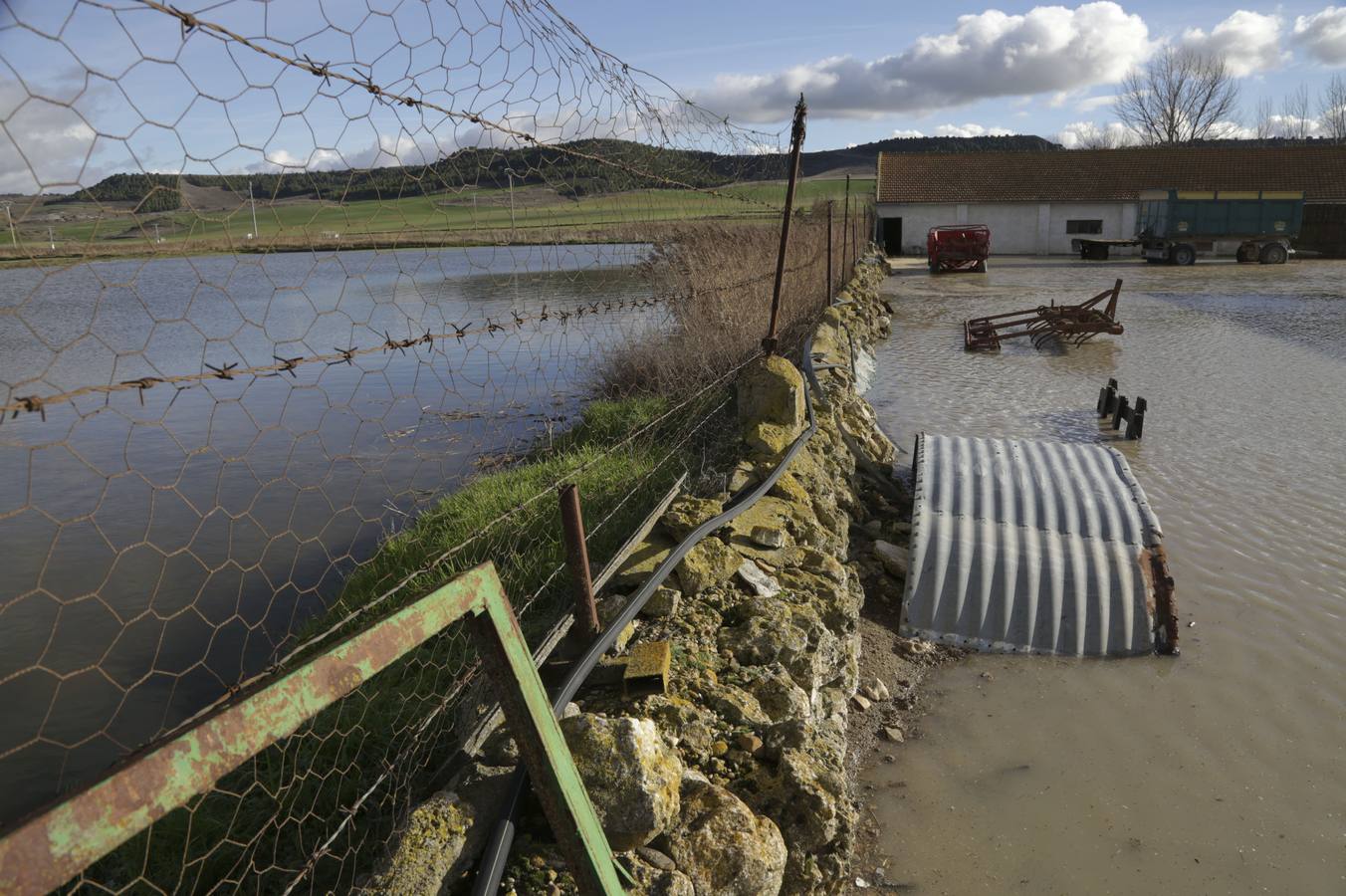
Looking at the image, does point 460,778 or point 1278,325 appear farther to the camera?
point 1278,325

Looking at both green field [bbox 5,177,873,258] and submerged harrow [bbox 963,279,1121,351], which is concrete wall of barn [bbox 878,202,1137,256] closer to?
submerged harrow [bbox 963,279,1121,351]

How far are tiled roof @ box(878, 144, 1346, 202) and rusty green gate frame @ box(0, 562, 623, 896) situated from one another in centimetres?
3911

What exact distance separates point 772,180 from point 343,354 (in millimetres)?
7629

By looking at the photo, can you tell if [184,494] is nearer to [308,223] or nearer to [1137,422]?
[308,223]

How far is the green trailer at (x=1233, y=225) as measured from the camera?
102 feet

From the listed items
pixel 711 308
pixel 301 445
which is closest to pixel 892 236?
pixel 711 308

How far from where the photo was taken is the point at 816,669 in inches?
161

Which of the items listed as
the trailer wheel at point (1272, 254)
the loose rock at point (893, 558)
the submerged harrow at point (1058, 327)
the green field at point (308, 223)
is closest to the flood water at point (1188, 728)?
the loose rock at point (893, 558)

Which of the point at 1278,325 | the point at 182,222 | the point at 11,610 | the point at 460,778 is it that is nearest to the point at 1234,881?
the point at 460,778

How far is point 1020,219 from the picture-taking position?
126 feet

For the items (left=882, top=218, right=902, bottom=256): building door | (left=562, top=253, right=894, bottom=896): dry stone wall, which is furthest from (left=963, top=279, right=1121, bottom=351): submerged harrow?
(left=882, top=218, right=902, bottom=256): building door

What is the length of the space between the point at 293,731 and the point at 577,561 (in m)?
1.82

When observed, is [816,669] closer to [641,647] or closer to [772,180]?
[641,647]

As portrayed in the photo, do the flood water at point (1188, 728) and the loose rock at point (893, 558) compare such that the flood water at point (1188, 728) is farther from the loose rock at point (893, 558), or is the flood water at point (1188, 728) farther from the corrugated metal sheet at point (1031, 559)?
the loose rock at point (893, 558)
